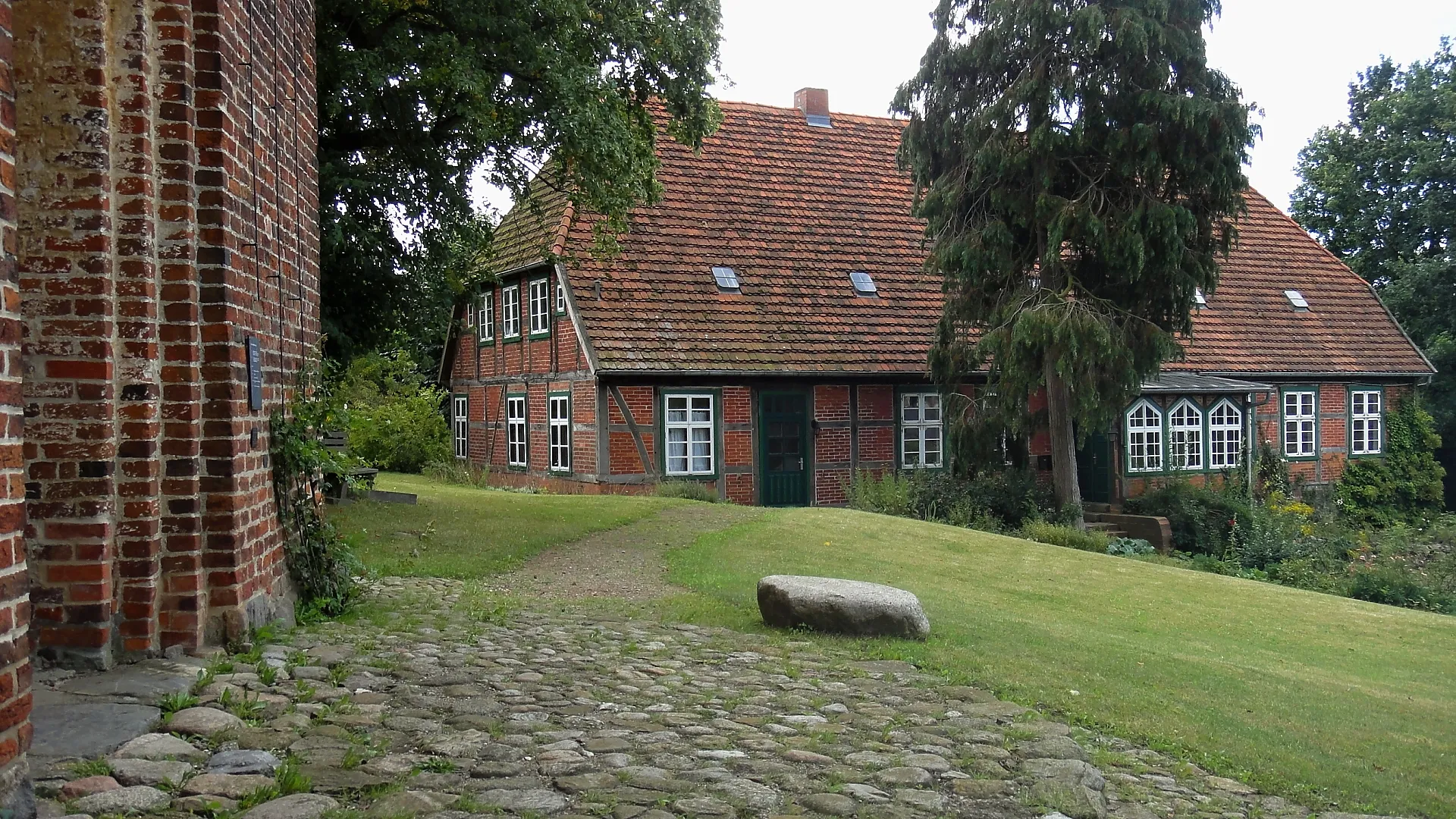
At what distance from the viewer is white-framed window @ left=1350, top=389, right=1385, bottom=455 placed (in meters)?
30.1

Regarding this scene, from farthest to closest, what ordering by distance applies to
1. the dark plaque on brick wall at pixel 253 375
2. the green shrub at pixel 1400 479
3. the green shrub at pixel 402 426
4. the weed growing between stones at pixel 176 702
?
the green shrub at pixel 402 426, the green shrub at pixel 1400 479, the dark plaque on brick wall at pixel 253 375, the weed growing between stones at pixel 176 702

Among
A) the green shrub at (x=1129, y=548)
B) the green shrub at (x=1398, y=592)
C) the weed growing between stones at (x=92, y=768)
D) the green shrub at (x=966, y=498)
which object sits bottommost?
the green shrub at (x=1398, y=592)

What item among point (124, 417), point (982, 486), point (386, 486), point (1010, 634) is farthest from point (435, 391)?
point (124, 417)

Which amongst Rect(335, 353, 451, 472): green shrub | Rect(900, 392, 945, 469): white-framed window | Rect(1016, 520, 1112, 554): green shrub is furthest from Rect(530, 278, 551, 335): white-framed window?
Rect(1016, 520, 1112, 554): green shrub

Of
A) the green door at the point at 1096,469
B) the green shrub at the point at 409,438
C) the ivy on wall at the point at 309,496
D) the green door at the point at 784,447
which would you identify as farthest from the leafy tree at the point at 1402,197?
the ivy on wall at the point at 309,496

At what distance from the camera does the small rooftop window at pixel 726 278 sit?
2375 cm

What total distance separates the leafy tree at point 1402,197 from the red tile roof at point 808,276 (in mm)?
5053

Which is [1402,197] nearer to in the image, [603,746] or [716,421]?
[716,421]

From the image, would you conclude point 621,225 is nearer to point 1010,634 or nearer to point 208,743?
point 1010,634

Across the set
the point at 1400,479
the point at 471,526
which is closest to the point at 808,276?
the point at 471,526

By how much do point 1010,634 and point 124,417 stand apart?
6878 mm

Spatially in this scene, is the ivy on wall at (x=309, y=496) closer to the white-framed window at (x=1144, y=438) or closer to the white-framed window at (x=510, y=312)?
the white-framed window at (x=510, y=312)

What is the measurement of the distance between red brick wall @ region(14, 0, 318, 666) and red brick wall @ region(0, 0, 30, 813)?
1.61 metres

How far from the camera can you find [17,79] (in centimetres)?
522
